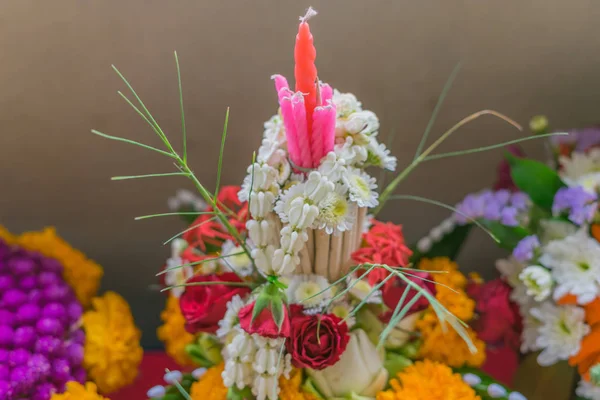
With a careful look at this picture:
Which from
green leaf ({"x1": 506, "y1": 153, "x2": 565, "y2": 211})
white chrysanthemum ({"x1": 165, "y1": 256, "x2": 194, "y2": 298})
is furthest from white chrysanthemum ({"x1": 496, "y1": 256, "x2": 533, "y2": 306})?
white chrysanthemum ({"x1": 165, "y1": 256, "x2": 194, "y2": 298})

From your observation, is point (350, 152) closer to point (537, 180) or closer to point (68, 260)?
point (537, 180)

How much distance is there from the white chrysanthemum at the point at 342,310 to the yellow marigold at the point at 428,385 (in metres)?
0.09

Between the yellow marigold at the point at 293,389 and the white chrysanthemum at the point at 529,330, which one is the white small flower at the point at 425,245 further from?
the yellow marigold at the point at 293,389

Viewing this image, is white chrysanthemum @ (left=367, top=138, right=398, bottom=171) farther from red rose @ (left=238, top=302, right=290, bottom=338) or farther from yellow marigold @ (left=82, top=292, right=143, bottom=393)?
yellow marigold @ (left=82, top=292, right=143, bottom=393)

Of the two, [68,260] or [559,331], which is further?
[68,260]

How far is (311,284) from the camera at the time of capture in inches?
26.2

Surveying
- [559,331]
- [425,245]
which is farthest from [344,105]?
[559,331]

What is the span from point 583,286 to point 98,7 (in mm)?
849

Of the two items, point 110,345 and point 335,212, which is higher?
point 335,212

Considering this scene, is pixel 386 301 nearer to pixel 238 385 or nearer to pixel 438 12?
pixel 238 385

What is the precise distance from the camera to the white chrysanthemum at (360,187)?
0.59 m

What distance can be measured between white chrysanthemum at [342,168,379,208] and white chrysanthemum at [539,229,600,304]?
1.08 feet

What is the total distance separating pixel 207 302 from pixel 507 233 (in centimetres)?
48

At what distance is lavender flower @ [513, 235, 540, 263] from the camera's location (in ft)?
2.55
